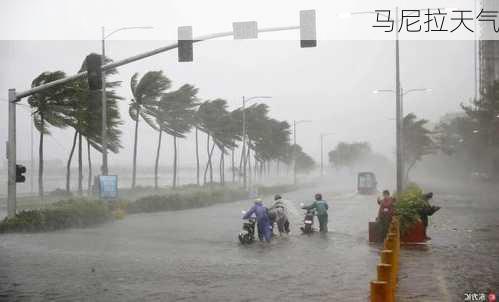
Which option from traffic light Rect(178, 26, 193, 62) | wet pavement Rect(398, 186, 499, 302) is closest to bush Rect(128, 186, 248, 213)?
wet pavement Rect(398, 186, 499, 302)

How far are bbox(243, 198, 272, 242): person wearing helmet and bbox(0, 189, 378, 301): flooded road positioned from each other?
49cm

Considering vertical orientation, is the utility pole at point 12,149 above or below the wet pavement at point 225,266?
above

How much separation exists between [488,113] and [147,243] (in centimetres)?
6779


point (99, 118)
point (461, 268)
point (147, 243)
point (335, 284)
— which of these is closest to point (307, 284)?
point (335, 284)

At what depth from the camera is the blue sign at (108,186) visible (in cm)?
2861

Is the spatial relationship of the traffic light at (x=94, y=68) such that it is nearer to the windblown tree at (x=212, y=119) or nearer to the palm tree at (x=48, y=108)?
the palm tree at (x=48, y=108)

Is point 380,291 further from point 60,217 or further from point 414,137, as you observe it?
point 414,137

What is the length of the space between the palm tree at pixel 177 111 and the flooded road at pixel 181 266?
34491 millimetres

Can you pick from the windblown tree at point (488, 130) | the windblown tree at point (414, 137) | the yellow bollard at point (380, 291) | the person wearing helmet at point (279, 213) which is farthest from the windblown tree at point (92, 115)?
the windblown tree at point (414, 137)

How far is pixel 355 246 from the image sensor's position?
60.6 feet

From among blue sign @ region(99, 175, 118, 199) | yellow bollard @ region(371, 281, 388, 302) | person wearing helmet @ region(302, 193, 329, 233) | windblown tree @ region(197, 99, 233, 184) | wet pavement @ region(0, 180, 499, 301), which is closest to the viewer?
yellow bollard @ region(371, 281, 388, 302)

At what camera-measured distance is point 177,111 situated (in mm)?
60719

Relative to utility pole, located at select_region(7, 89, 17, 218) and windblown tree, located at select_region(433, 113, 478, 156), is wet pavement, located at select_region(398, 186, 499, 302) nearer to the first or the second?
utility pole, located at select_region(7, 89, 17, 218)

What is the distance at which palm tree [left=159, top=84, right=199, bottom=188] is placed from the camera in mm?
57906
